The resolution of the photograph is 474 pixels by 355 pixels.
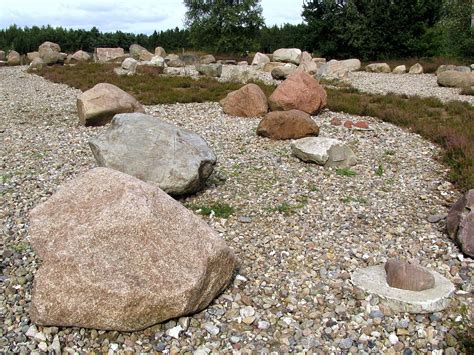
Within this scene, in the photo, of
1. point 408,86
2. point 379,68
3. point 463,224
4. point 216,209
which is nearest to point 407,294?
point 463,224

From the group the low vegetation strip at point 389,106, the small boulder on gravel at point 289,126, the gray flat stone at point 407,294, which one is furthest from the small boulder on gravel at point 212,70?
the gray flat stone at point 407,294

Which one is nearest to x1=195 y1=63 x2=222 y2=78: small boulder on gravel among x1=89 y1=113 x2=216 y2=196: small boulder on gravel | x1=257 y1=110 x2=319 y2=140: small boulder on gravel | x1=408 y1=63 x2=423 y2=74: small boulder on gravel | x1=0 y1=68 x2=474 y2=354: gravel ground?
x1=408 y1=63 x2=423 y2=74: small boulder on gravel

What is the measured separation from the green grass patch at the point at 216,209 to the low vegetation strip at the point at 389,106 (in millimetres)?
4473

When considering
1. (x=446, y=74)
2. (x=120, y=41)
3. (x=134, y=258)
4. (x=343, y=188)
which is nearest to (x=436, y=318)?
(x=134, y=258)

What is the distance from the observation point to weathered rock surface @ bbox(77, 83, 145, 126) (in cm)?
1279

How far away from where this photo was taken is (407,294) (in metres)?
5.27

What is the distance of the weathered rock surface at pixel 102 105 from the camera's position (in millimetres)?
12789

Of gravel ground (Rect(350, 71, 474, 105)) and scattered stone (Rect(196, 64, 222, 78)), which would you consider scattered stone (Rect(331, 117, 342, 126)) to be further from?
scattered stone (Rect(196, 64, 222, 78))

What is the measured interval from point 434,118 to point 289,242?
999 cm

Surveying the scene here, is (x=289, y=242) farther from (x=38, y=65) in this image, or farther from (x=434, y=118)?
(x=38, y=65)

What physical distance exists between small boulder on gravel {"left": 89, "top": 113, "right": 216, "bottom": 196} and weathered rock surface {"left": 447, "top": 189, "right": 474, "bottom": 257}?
12.9 ft

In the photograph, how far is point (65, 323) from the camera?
15.3 feet

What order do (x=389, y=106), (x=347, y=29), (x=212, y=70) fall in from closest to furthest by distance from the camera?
(x=389, y=106) → (x=212, y=70) → (x=347, y=29)

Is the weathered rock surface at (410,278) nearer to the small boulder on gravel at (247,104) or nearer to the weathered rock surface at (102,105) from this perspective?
the small boulder on gravel at (247,104)
